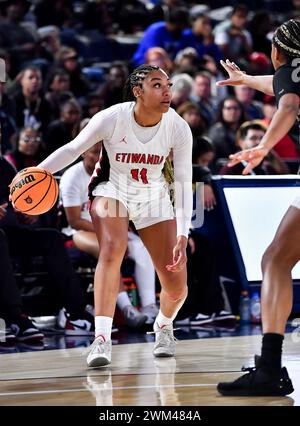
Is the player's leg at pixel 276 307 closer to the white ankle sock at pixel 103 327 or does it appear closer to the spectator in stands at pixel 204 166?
the white ankle sock at pixel 103 327

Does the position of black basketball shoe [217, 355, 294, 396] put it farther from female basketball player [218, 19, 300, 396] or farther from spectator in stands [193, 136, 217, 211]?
spectator in stands [193, 136, 217, 211]

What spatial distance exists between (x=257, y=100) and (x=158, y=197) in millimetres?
8041

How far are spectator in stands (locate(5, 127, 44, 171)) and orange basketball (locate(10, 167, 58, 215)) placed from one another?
300 centimetres

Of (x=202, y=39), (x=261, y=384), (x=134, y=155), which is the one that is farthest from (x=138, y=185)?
(x=202, y=39)

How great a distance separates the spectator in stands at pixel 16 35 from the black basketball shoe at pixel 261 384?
27.0ft

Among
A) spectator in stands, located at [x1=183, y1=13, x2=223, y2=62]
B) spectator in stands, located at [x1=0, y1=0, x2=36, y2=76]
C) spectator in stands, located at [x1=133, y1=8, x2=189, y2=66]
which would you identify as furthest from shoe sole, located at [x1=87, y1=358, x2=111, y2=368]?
spectator in stands, located at [x1=183, y1=13, x2=223, y2=62]

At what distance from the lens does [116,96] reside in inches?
446

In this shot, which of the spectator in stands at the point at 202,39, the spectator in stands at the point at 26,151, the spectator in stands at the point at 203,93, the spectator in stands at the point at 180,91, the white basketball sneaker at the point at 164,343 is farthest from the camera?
the spectator in stands at the point at 202,39

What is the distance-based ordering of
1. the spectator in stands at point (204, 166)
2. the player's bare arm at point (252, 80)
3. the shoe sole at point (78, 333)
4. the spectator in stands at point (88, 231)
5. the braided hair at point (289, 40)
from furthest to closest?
1. the spectator in stands at point (204, 166)
2. the spectator in stands at point (88, 231)
3. the shoe sole at point (78, 333)
4. the player's bare arm at point (252, 80)
5. the braided hair at point (289, 40)

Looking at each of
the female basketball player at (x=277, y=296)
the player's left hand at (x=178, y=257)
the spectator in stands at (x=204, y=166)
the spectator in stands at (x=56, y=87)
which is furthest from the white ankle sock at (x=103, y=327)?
the spectator in stands at (x=56, y=87)

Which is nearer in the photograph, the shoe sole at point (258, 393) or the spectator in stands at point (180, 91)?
the shoe sole at point (258, 393)

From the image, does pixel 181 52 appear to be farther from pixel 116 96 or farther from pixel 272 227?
pixel 272 227

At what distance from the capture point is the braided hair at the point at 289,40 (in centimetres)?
486

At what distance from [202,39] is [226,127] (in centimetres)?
389
